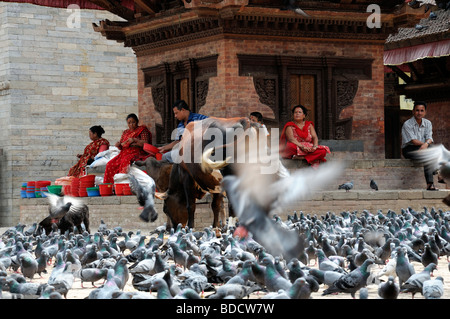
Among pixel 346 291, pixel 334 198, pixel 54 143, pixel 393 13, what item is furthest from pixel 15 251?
pixel 54 143

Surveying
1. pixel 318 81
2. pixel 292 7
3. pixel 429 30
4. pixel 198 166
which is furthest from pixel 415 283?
pixel 429 30

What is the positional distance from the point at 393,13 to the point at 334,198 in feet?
18.1

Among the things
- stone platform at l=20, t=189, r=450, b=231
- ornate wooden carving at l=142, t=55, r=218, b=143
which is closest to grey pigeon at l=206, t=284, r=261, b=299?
stone platform at l=20, t=189, r=450, b=231

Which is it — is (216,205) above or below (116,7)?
below

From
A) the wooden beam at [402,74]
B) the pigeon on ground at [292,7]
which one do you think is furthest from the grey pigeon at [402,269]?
the wooden beam at [402,74]

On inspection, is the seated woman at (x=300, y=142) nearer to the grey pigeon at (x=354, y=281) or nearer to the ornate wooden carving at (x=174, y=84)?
the ornate wooden carving at (x=174, y=84)

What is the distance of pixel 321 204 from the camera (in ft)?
54.0

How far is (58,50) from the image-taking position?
83.3ft

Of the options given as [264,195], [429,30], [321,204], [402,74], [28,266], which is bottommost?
[28,266]

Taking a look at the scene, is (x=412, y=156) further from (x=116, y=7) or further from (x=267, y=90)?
(x=116, y=7)

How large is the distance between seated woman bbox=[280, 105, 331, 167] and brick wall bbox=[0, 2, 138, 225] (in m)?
10.0

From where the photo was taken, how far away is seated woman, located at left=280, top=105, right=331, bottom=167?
55.7 ft

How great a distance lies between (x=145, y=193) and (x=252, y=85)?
736 cm
